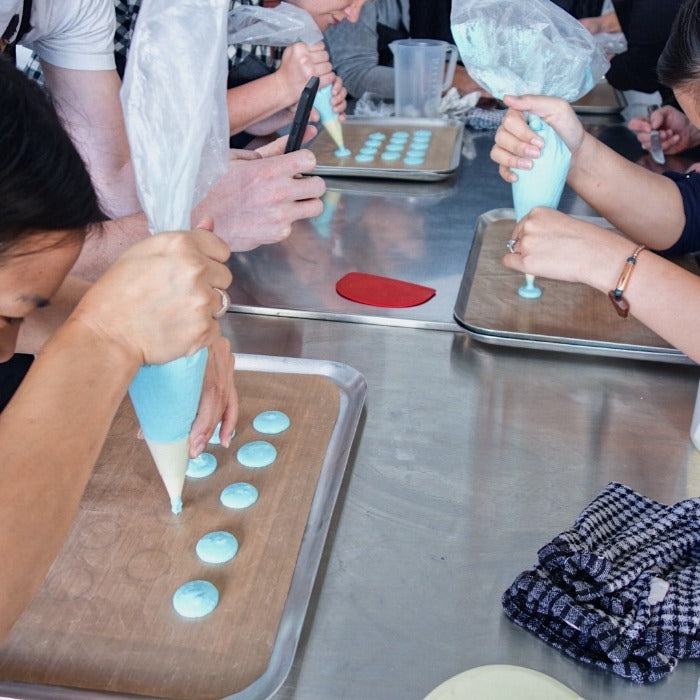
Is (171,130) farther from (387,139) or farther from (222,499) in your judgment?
(387,139)

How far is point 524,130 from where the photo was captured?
1141 millimetres

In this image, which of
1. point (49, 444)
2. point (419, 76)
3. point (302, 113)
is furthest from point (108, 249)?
point (419, 76)

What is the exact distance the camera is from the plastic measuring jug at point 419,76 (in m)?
1.91

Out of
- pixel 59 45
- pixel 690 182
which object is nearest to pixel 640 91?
pixel 690 182

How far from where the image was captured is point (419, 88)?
1.94 meters

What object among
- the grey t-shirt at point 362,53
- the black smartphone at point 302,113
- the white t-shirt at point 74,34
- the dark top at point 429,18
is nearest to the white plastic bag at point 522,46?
the black smartphone at point 302,113

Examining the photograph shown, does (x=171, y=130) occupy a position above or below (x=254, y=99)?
above

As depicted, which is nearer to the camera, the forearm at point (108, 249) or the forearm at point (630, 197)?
the forearm at point (108, 249)

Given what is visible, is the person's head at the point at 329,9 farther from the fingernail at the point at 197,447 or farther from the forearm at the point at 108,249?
the fingernail at the point at 197,447

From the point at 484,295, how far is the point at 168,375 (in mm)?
600

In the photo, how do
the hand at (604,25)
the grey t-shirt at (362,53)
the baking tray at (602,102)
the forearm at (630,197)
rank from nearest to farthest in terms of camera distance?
the forearm at (630,197) < the baking tray at (602,102) < the grey t-shirt at (362,53) < the hand at (604,25)

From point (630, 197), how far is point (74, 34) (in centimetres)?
90

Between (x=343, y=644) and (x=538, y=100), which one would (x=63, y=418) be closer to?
(x=343, y=644)

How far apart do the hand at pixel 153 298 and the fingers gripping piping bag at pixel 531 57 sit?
63 cm
